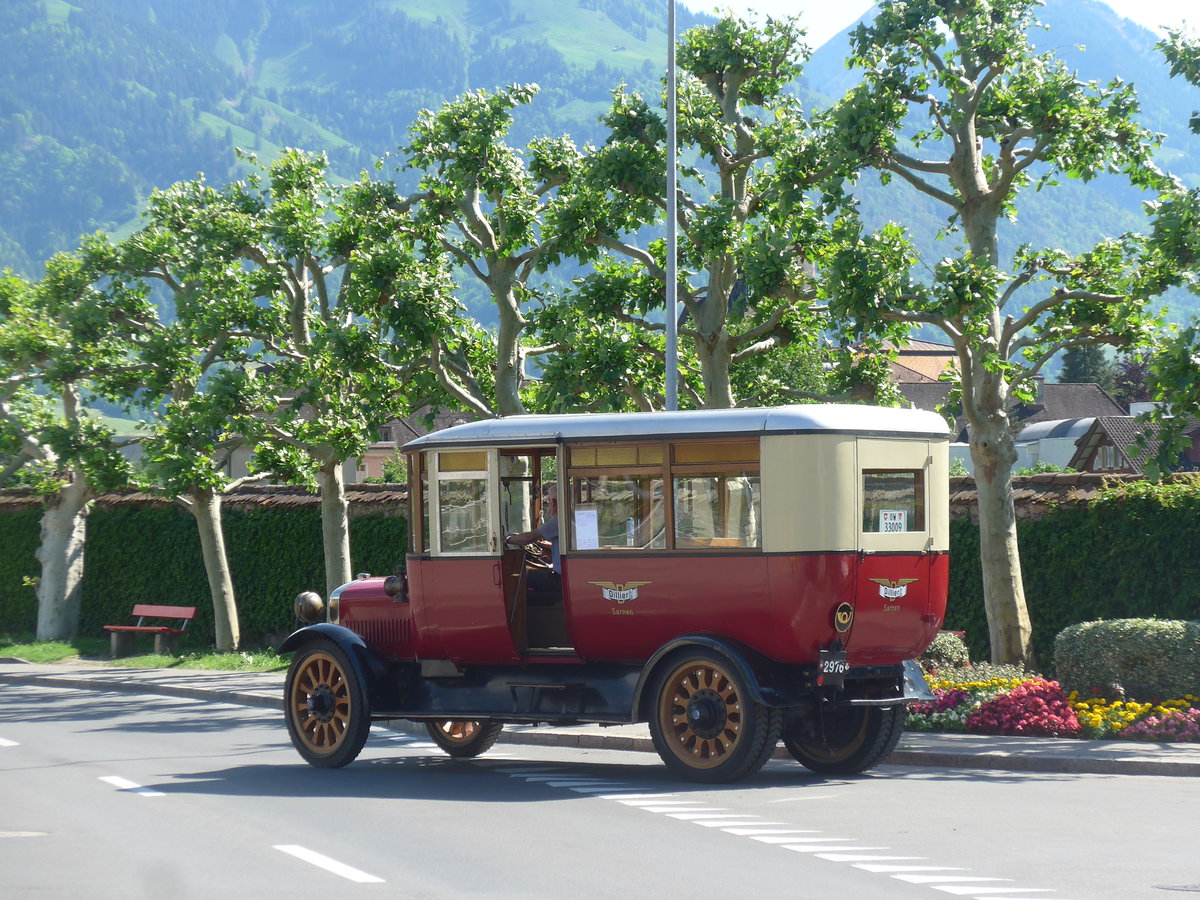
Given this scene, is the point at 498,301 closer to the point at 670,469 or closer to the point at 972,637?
the point at 972,637

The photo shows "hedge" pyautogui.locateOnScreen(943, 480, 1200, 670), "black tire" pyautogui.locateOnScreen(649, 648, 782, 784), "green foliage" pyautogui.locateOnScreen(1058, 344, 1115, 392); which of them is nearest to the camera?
"black tire" pyautogui.locateOnScreen(649, 648, 782, 784)

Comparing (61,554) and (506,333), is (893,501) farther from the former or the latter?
(61,554)

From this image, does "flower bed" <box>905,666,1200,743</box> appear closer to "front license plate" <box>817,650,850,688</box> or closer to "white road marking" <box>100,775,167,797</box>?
"front license plate" <box>817,650,850,688</box>

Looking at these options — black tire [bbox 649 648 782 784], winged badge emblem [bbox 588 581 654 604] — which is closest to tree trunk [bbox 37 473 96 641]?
winged badge emblem [bbox 588 581 654 604]

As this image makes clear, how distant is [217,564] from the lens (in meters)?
31.1

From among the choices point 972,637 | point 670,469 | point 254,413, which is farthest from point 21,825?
point 254,413

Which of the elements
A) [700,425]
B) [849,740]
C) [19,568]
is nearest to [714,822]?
[849,740]

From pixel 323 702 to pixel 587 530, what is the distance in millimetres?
2922

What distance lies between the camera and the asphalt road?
8.75 m

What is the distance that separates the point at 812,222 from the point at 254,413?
11287 millimetres

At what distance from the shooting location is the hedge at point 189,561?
31.6 meters

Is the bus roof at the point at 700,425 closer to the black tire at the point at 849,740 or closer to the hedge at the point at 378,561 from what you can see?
the black tire at the point at 849,740

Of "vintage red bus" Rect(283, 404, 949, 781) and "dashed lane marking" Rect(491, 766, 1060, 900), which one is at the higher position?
"vintage red bus" Rect(283, 404, 949, 781)

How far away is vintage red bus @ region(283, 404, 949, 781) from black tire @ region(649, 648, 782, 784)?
18 millimetres
